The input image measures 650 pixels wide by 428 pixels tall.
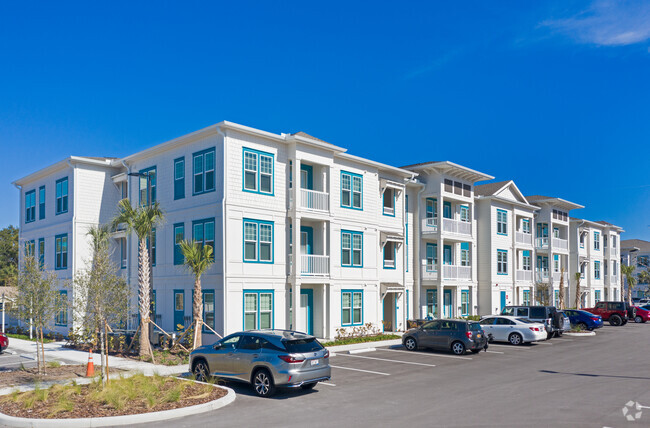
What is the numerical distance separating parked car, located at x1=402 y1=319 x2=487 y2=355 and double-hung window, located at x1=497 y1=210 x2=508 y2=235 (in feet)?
67.1

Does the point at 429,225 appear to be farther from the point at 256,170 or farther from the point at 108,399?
the point at 108,399

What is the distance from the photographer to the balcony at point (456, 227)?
37312 millimetres

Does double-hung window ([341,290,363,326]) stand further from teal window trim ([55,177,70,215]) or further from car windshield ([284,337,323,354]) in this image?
teal window trim ([55,177,70,215])

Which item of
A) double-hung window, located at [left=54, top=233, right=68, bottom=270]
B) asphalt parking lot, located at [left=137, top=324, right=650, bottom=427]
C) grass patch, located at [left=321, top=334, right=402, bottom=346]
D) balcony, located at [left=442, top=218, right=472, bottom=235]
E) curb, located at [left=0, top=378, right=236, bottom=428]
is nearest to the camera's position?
curb, located at [left=0, top=378, right=236, bottom=428]

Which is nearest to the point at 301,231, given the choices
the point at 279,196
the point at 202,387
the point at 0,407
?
the point at 279,196

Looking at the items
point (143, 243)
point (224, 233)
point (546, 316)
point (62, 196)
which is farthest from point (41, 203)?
point (546, 316)

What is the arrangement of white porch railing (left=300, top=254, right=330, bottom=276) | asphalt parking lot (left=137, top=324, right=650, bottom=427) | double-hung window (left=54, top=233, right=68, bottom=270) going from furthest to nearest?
double-hung window (left=54, top=233, right=68, bottom=270), white porch railing (left=300, top=254, right=330, bottom=276), asphalt parking lot (left=137, top=324, right=650, bottom=427)

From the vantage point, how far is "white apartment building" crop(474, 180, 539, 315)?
4203 cm

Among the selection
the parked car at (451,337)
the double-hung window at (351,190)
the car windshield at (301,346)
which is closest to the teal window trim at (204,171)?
the double-hung window at (351,190)

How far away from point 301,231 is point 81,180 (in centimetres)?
1179

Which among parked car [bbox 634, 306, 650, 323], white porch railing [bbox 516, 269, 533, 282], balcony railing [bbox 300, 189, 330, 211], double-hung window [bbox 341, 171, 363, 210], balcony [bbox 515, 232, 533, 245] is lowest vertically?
parked car [bbox 634, 306, 650, 323]

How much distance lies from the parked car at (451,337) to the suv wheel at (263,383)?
1148 cm

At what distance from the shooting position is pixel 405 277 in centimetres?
3434

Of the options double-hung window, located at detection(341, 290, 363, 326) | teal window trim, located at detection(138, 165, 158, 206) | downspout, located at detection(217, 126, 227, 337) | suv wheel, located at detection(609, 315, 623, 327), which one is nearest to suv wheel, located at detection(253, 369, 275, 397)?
downspout, located at detection(217, 126, 227, 337)
